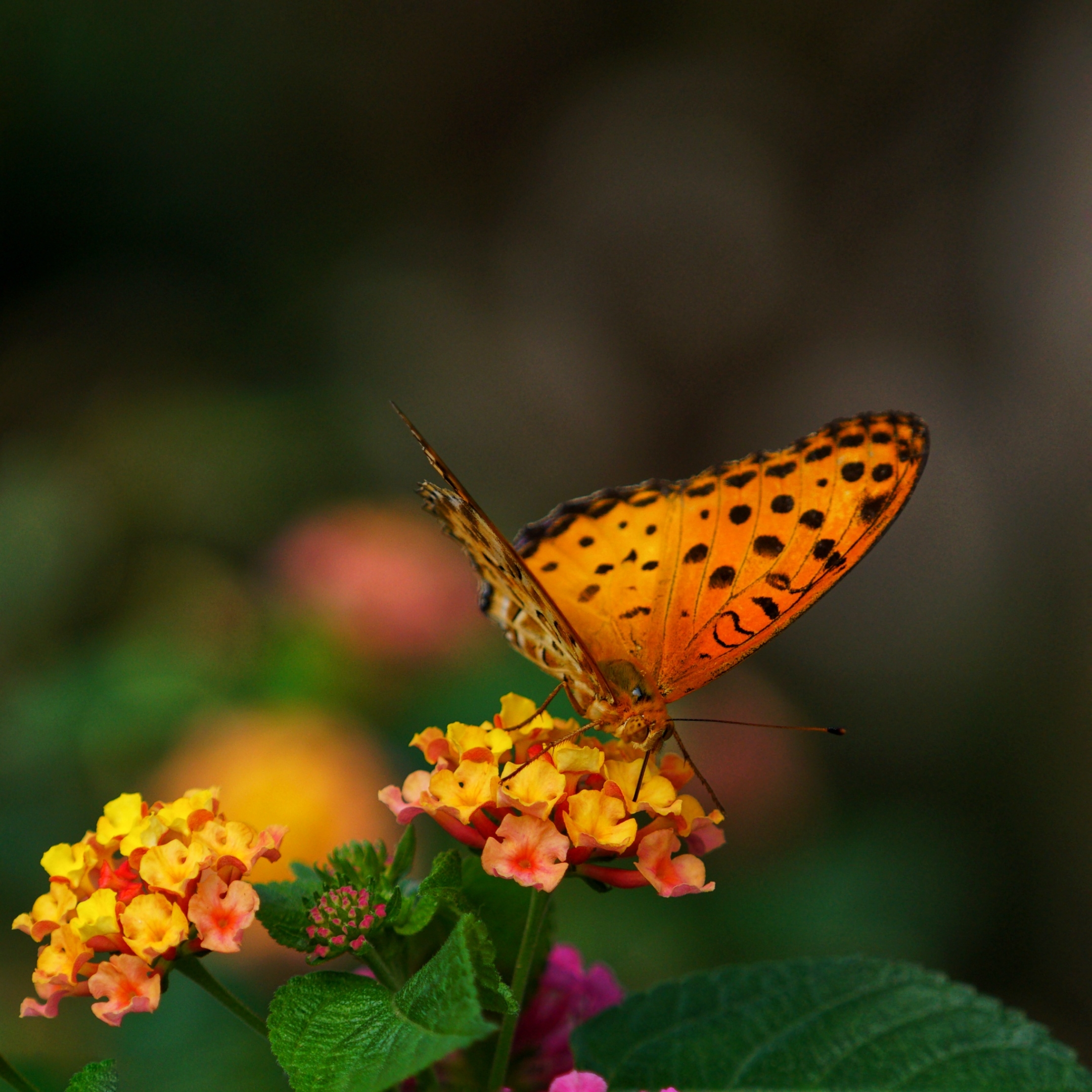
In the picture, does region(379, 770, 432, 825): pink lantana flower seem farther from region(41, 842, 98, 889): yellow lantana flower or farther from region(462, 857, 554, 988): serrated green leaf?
region(41, 842, 98, 889): yellow lantana flower

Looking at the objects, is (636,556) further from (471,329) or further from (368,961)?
(471,329)

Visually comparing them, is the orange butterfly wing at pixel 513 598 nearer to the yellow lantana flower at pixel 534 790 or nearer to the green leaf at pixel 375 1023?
the yellow lantana flower at pixel 534 790

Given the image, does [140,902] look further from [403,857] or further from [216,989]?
[403,857]

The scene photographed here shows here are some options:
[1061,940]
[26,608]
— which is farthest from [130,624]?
[1061,940]

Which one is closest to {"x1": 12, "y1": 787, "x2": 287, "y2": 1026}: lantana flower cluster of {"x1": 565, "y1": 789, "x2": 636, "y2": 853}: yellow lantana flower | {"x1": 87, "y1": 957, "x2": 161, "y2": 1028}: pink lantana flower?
{"x1": 87, "y1": 957, "x2": 161, "y2": 1028}: pink lantana flower

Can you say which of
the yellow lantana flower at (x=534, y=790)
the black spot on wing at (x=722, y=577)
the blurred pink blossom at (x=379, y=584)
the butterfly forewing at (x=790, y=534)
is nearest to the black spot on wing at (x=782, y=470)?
the butterfly forewing at (x=790, y=534)
